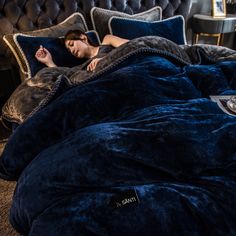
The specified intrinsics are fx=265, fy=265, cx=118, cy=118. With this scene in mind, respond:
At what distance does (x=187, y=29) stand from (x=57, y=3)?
1606 millimetres

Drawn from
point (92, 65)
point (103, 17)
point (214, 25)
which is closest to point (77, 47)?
point (92, 65)

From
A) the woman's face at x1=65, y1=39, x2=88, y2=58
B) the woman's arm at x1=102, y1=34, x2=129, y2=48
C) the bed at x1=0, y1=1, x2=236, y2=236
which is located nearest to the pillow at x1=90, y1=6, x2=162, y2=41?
the woman's arm at x1=102, y1=34, x2=129, y2=48

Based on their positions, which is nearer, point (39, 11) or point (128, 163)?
point (128, 163)

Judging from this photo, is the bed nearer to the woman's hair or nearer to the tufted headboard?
the woman's hair

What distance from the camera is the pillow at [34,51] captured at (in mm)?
1837

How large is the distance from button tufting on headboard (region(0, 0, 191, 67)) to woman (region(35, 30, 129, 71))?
0.38 m

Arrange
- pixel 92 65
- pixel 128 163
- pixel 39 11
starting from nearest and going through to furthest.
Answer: pixel 128 163
pixel 92 65
pixel 39 11

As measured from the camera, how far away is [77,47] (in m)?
1.93

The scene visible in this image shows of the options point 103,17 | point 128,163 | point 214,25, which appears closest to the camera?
point 128,163

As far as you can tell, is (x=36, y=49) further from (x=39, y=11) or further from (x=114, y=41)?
(x=114, y=41)

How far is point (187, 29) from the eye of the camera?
3.09 meters

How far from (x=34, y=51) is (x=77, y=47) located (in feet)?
1.00

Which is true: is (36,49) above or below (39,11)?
below

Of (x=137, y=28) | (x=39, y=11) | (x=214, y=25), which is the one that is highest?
Answer: (x=39, y=11)
